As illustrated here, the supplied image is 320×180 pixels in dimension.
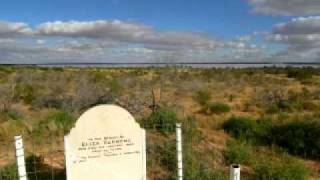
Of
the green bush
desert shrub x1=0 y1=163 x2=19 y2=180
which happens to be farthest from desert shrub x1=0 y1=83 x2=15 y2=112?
desert shrub x1=0 y1=163 x2=19 y2=180

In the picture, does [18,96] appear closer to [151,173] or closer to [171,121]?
[171,121]

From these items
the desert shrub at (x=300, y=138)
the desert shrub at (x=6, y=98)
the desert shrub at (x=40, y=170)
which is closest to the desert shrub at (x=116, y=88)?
the desert shrub at (x=6, y=98)

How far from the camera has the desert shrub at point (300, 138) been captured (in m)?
11.9

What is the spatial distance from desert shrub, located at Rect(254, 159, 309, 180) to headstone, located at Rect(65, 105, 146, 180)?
2916 millimetres

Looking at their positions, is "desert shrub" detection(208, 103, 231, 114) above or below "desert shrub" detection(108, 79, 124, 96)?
below

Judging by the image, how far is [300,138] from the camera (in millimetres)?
12234

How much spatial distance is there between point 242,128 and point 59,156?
20.9ft

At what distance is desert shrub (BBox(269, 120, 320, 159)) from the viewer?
11875 millimetres

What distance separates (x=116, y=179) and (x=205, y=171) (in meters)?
2.27

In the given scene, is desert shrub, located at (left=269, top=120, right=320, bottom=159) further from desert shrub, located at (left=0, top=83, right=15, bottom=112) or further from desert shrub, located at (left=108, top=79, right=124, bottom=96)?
desert shrub, located at (left=0, top=83, right=15, bottom=112)

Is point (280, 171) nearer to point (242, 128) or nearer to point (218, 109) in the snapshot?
point (242, 128)

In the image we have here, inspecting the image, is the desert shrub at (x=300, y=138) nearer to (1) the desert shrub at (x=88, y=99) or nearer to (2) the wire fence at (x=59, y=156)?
(2) the wire fence at (x=59, y=156)

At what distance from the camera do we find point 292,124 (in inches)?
527

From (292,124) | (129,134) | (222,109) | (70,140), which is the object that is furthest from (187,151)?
(222,109)
